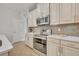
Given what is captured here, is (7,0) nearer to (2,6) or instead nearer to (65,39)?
(2,6)

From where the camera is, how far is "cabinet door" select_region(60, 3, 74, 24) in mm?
1785

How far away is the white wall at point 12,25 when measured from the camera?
1.73m

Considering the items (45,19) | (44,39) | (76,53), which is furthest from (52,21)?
(76,53)

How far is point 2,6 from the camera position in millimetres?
1739

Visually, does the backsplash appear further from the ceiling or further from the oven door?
the ceiling

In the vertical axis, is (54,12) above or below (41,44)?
above

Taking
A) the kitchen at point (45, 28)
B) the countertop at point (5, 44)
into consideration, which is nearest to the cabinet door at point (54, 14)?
the kitchen at point (45, 28)

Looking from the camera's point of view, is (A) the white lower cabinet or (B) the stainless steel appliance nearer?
(A) the white lower cabinet

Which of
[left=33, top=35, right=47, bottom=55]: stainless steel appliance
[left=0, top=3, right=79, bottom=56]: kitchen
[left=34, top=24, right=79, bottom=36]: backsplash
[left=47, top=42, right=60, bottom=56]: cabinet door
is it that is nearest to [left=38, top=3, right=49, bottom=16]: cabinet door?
[left=0, top=3, right=79, bottom=56]: kitchen

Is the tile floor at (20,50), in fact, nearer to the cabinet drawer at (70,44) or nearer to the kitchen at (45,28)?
the kitchen at (45,28)

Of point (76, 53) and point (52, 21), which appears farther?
point (52, 21)

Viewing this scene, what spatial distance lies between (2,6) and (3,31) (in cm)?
34

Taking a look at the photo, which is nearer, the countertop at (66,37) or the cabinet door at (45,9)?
the countertop at (66,37)

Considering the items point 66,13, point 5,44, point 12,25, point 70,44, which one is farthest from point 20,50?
point 66,13
